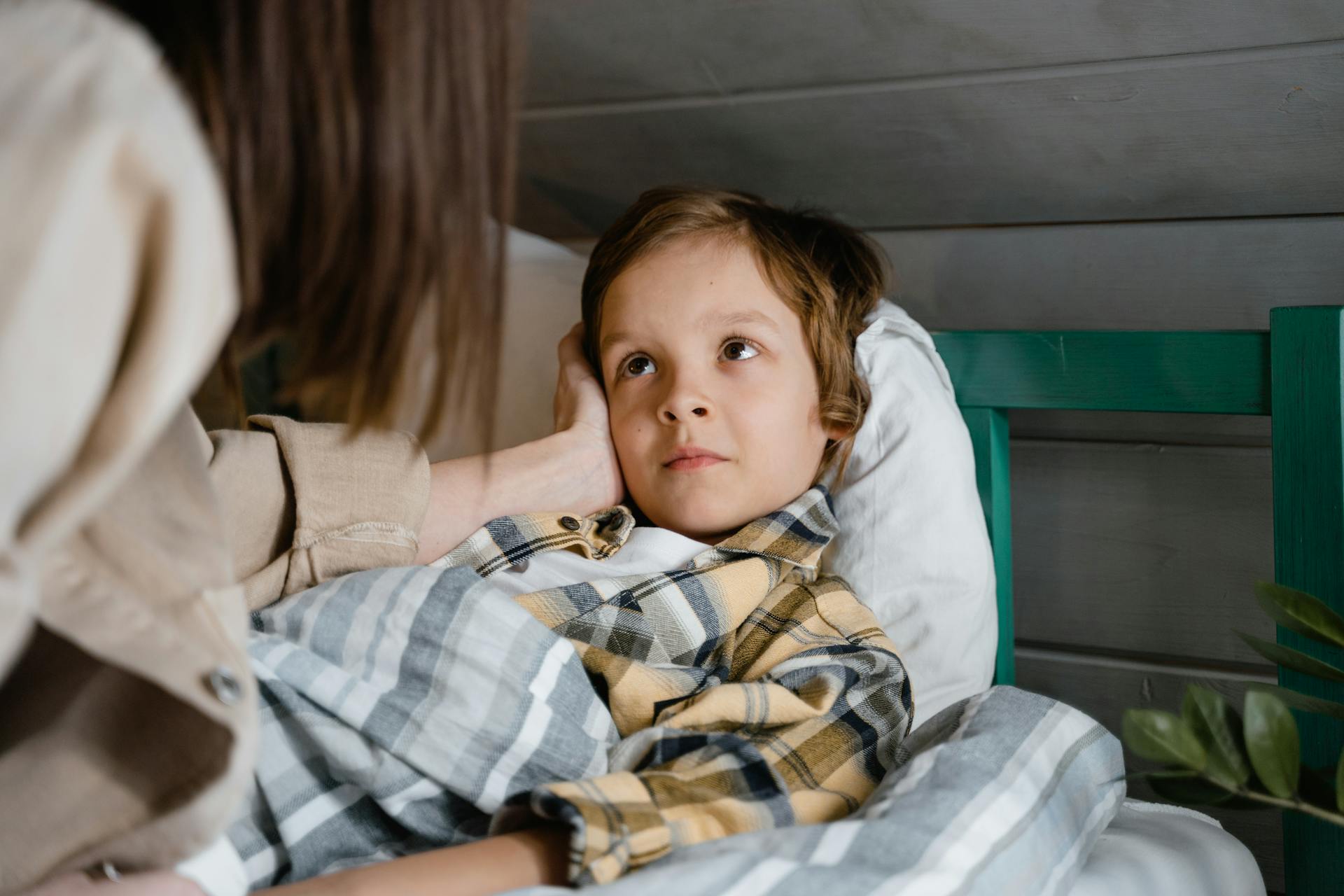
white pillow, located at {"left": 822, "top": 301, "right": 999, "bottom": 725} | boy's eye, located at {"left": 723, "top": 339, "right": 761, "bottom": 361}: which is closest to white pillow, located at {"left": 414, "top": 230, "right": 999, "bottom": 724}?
white pillow, located at {"left": 822, "top": 301, "right": 999, "bottom": 725}

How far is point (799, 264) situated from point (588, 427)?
0.26m

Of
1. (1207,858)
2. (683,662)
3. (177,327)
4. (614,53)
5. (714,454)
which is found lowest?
(1207,858)

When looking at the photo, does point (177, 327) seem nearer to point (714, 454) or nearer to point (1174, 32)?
point (714, 454)

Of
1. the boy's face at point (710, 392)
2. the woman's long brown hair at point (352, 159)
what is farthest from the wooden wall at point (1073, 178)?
the woman's long brown hair at point (352, 159)

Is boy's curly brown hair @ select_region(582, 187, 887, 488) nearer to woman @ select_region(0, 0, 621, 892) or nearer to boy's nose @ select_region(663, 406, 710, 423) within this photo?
boy's nose @ select_region(663, 406, 710, 423)

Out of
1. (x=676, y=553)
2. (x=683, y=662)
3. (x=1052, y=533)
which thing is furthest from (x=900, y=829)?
(x=1052, y=533)

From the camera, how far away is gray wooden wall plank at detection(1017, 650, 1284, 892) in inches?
45.9

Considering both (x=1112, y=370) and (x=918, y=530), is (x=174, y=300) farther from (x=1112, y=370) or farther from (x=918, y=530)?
(x=1112, y=370)

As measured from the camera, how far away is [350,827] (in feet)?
2.33

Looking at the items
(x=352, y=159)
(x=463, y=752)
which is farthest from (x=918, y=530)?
(x=352, y=159)

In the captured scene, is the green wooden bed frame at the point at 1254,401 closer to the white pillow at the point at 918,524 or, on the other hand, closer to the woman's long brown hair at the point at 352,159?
the white pillow at the point at 918,524

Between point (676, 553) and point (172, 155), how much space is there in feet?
2.37

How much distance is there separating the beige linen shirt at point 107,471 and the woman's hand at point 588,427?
1.56ft

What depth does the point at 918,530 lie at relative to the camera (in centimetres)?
100
